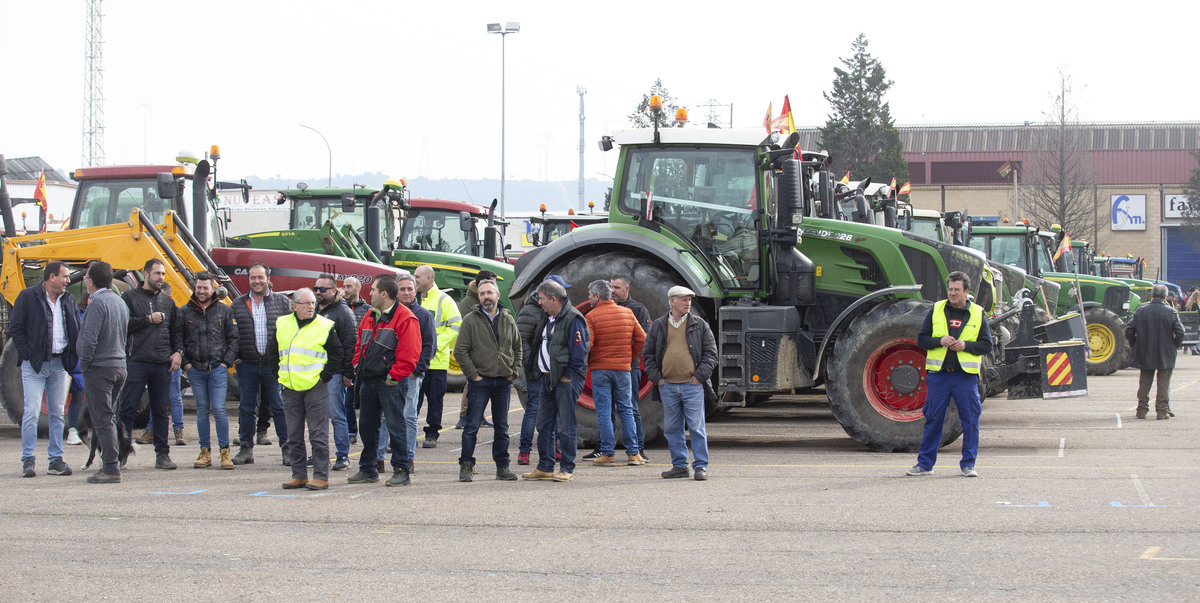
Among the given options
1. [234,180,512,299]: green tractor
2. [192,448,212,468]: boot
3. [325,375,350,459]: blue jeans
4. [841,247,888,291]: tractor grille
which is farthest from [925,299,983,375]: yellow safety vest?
[234,180,512,299]: green tractor

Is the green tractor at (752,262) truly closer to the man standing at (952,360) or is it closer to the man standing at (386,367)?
the man standing at (952,360)

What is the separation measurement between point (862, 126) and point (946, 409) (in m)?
49.2

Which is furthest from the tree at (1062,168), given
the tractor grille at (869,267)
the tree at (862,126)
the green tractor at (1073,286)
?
the tractor grille at (869,267)

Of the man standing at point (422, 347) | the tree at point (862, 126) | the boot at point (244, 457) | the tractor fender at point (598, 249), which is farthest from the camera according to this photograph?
the tree at point (862, 126)

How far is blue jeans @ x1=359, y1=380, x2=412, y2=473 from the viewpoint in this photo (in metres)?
9.65

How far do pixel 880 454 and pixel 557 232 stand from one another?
1388cm

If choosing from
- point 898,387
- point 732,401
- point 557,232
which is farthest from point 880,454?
point 557,232

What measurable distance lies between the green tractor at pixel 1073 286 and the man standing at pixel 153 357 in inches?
589

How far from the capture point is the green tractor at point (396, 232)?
1775 cm

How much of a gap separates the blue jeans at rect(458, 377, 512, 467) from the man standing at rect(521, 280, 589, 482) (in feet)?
0.84

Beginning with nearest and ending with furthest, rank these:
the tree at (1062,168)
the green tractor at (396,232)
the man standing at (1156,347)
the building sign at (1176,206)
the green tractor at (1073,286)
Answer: the man standing at (1156,347) < the green tractor at (396,232) < the green tractor at (1073,286) < the tree at (1062,168) < the building sign at (1176,206)

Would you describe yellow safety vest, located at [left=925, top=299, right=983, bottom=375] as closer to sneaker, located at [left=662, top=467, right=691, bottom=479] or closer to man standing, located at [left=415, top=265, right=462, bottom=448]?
sneaker, located at [left=662, top=467, right=691, bottom=479]

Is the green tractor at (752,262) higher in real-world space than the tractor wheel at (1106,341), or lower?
higher

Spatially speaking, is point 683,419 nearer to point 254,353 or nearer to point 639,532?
point 639,532
